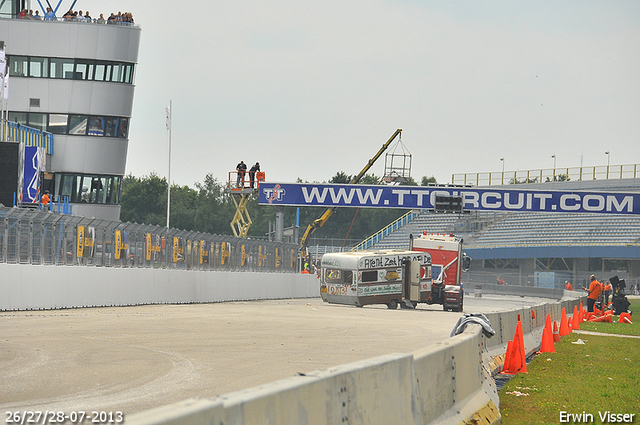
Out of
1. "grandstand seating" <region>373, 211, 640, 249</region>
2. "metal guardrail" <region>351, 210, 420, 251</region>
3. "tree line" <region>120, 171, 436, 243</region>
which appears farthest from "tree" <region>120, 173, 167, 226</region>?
"grandstand seating" <region>373, 211, 640, 249</region>

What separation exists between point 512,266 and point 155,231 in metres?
56.4

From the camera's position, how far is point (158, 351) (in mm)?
12812

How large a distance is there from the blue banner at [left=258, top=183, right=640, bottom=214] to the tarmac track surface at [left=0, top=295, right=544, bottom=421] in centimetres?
3048

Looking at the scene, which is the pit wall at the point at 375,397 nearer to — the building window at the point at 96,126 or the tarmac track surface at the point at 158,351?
the tarmac track surface at the point at 158,351

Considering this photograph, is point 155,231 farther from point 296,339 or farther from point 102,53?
point 102,53

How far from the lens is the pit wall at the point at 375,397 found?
359 cm

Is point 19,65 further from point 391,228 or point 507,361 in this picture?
point 507,361

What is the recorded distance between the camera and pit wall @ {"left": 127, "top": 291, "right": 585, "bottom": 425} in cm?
359

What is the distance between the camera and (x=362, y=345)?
15.0m

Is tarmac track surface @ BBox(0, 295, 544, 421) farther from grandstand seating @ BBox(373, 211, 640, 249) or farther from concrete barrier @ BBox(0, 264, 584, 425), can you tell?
grandstand seating @ BBox(373, 211, 640, 249)

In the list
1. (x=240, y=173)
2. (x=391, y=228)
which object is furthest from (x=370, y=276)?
(x=391, y=228)

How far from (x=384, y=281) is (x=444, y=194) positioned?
2064 centimetres

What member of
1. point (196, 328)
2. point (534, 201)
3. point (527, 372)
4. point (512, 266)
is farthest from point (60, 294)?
point (512, 266)

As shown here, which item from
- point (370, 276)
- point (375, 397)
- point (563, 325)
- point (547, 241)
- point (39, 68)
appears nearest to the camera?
point (375, 397)
